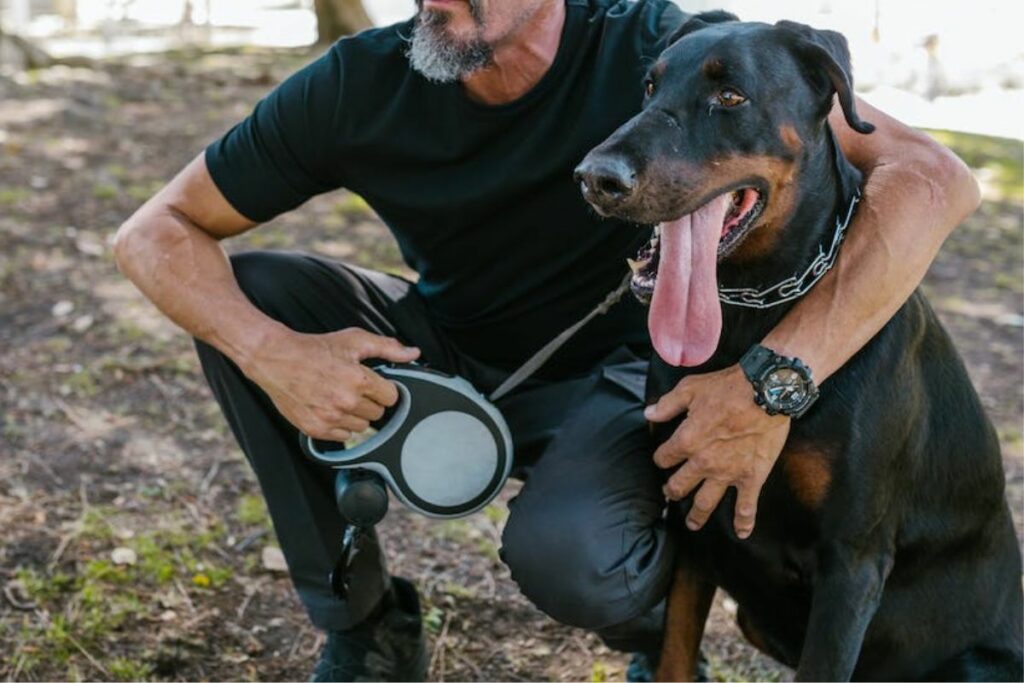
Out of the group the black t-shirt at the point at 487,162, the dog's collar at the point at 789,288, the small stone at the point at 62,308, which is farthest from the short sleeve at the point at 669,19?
the small stone at the point at 62,308

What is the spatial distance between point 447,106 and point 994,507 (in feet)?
4.75

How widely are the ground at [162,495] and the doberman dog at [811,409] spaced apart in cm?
59

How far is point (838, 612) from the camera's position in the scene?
2336 millimetres

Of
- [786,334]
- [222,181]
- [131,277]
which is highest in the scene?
[786,334]

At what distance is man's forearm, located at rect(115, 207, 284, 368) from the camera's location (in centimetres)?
283

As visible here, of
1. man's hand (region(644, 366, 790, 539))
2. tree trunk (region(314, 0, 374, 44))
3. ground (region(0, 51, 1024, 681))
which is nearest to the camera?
man's hand (region(644, 366, 790, 539))

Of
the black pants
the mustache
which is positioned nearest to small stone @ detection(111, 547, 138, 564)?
the black pants

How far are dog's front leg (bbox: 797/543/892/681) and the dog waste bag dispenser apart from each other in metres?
0.78

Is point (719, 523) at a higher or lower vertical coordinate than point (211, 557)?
higher

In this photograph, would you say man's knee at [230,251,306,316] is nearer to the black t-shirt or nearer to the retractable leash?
the black t-shirt

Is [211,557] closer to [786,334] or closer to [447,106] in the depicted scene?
[447,106]

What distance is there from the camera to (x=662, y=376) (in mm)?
2584

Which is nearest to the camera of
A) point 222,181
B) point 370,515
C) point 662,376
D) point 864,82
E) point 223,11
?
point 662,376

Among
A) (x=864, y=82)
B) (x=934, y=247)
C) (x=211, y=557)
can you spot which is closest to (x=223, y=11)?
(x=864, y=82)
